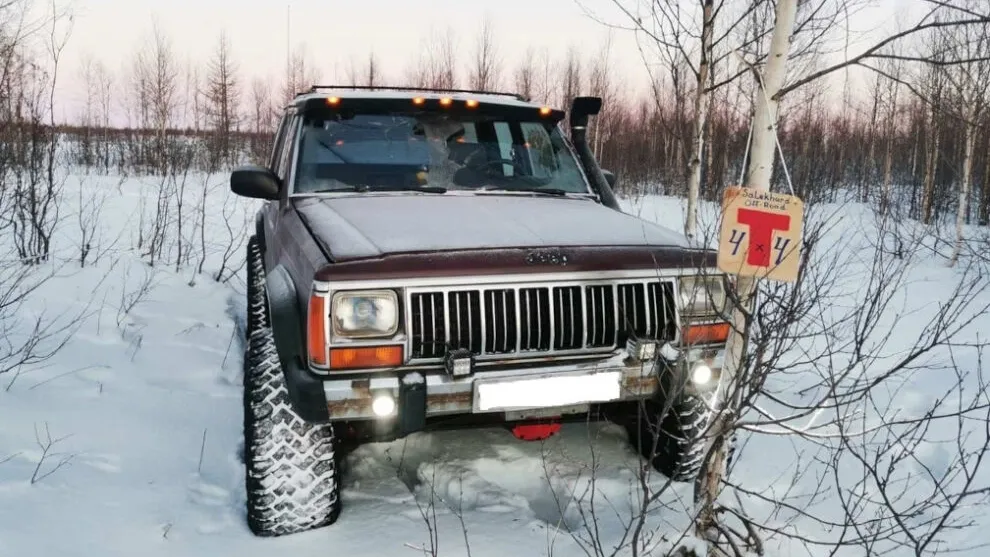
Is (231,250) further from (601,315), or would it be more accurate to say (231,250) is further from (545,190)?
(601,315)

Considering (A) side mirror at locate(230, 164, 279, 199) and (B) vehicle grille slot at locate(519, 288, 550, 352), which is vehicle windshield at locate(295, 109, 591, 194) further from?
(B) vehicle grille slot at locate(519, 288, 550, 352)

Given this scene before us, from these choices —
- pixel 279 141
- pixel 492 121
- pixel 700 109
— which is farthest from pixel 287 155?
pixel 700 109

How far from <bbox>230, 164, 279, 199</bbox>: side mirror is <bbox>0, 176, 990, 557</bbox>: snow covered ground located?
1.20 metres

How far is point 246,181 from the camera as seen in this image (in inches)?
127

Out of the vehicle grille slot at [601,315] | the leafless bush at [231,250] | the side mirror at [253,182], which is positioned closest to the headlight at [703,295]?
the vehicle grille slot at [601,315]

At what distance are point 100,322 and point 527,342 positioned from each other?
3.43 metres

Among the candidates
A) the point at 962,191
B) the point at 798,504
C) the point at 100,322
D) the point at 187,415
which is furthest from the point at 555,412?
the point at 962,191

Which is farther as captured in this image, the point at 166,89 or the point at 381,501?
the point at 166,89

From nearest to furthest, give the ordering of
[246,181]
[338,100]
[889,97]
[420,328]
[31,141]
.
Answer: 1. [420,328]
2. [246,181]
3. [338,100]
4. [31,141]
5. [889,97]

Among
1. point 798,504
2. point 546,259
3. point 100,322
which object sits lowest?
point 798,504

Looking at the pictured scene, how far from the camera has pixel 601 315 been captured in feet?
8.13

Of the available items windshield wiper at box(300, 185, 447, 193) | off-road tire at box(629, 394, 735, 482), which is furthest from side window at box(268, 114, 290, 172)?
off-road tire at box(629, 394, 735, 482)

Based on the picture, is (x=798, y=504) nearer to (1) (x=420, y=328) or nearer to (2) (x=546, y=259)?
(2) (x=546, y=259)

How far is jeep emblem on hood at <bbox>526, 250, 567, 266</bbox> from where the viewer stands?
7.73 feet
